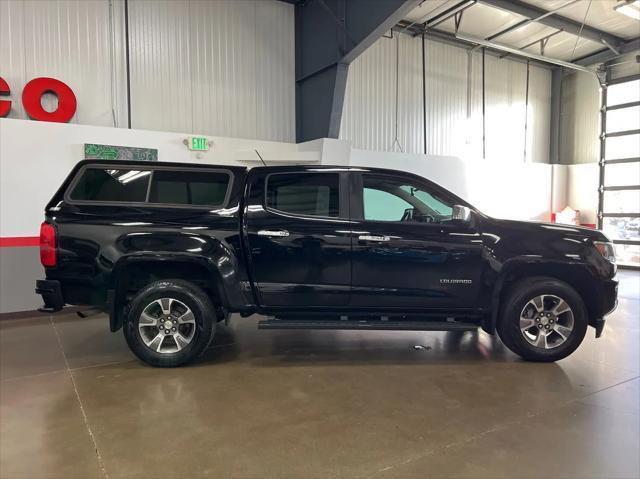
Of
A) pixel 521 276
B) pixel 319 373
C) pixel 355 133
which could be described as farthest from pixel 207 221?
pixel 355 133

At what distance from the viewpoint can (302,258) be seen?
389cm

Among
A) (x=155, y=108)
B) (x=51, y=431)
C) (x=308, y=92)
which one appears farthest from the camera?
(x=308, y=92)

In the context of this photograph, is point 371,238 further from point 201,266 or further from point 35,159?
point 35,159

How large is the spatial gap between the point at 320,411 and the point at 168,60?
6628 millimetres

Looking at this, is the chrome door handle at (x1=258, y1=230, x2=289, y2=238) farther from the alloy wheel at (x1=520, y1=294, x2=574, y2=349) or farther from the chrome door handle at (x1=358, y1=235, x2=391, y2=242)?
the alloy wheel at (x1=520, y1=294, x2=574, y2=349)

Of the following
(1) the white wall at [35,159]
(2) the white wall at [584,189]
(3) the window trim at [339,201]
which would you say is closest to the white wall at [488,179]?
(2) the white wall at [584,189]

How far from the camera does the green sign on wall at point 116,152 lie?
20.9 ft

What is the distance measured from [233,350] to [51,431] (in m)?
1.87

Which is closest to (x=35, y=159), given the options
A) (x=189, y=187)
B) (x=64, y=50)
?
(x=64, y=50)

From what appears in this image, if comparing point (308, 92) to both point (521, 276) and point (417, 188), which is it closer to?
point (417, 188)

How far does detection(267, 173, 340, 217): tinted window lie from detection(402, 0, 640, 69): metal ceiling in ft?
21.4

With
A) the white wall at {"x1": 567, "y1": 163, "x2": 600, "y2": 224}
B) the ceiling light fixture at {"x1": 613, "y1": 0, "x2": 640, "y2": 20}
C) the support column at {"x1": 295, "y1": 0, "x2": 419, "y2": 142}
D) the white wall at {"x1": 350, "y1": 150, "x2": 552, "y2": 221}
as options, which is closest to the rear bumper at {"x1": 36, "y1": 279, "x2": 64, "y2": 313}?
the support column at {"x1": 295, "y1": 0, "x2": 419, "y2": 142}

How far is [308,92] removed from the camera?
337 inches

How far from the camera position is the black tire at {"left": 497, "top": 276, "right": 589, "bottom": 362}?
3988mm
